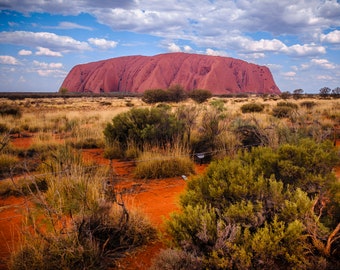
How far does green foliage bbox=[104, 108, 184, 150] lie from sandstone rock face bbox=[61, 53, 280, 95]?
99.5 m

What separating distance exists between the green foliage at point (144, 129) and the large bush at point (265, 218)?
4.89m

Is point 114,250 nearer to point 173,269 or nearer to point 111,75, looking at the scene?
point 173,269

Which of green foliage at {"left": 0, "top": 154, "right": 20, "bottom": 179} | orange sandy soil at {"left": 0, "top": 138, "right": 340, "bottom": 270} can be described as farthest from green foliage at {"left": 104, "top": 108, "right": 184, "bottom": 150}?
green foliage at {"left": 0, "top": 154, "right": 20, "bottom": 179}

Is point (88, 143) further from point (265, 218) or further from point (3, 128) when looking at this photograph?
point (265, 218)

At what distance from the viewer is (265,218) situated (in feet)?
8.57

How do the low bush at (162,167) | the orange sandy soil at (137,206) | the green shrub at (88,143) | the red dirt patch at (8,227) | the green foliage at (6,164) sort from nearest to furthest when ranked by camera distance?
1. the orange sandy soil at (137,206)
2. the red dirt patch at (8,227)
3. the low bush at (162,167)
4. the green foliage at (6,164)
5. the green shrub at (88,143)

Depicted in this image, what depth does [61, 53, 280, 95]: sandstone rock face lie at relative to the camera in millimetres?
113438

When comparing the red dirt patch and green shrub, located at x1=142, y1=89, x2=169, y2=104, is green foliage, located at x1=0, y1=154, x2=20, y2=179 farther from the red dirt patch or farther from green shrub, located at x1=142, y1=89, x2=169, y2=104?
green shrub, located at x1=142, y1=89, x2=169, y2=104

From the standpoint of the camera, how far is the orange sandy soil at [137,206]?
9.81 feet

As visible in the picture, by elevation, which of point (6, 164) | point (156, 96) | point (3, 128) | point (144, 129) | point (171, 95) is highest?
point (171, 95)

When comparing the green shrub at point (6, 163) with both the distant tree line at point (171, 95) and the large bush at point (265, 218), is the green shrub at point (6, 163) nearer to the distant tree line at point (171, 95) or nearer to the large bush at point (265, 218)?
the large bush at point (265, 218)

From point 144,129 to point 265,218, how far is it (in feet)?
19.2

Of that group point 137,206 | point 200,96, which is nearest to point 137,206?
point 137,206

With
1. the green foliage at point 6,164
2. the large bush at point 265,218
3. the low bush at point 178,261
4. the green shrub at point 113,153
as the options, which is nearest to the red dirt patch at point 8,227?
the low bush at point 178,261
